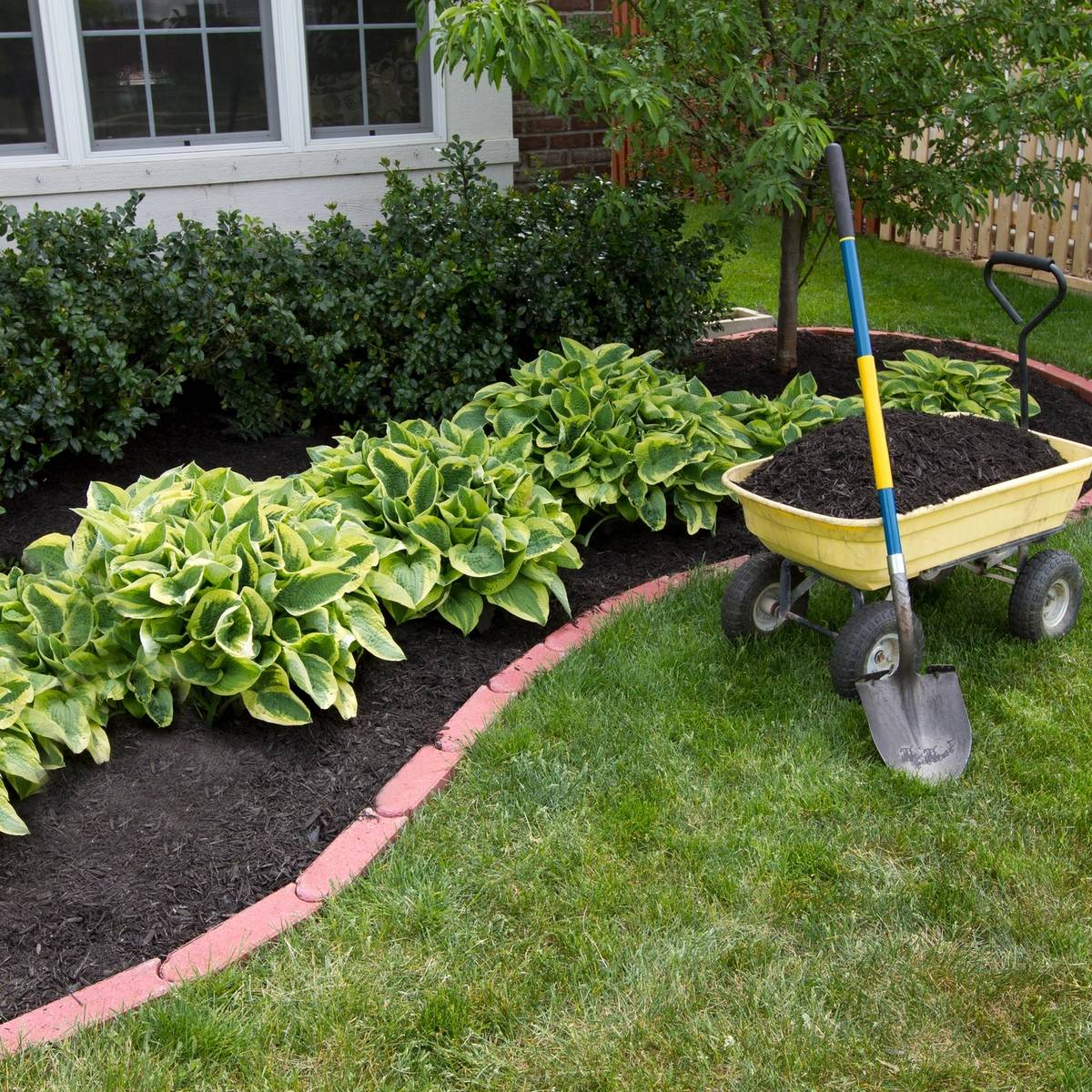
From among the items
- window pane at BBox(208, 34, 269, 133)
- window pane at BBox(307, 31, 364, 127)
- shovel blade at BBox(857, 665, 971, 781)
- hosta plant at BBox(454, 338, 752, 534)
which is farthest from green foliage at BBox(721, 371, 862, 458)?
window pane at BBox(208, 34, 269, 133)

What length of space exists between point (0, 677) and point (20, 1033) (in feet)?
3.12

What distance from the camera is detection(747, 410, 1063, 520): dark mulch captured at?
3.61 m

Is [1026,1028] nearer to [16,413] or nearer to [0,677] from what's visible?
[0,677]

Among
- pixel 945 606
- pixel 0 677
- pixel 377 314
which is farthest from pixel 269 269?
pixel 945 606

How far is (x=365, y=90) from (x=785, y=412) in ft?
8.96

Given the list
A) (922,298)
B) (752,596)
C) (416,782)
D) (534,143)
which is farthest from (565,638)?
(922,298)

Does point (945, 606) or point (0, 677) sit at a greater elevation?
point (0, 677)

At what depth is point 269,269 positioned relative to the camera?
527 centimetres

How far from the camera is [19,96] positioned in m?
5.43

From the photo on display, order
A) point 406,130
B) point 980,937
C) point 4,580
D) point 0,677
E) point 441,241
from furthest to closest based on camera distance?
point 406,130
point 441,241
point 4,580
point 0,677
point 980,937

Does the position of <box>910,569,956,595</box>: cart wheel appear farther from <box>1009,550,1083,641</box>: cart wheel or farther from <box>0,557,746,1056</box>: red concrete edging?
<box>0,557,746,1056</box>: red concrete edging

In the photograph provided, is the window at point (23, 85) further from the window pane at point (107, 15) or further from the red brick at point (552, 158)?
the red brick at point (552, 158)

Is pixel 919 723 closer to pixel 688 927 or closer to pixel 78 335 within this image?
pixel 688 927

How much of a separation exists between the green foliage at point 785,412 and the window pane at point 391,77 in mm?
2335
